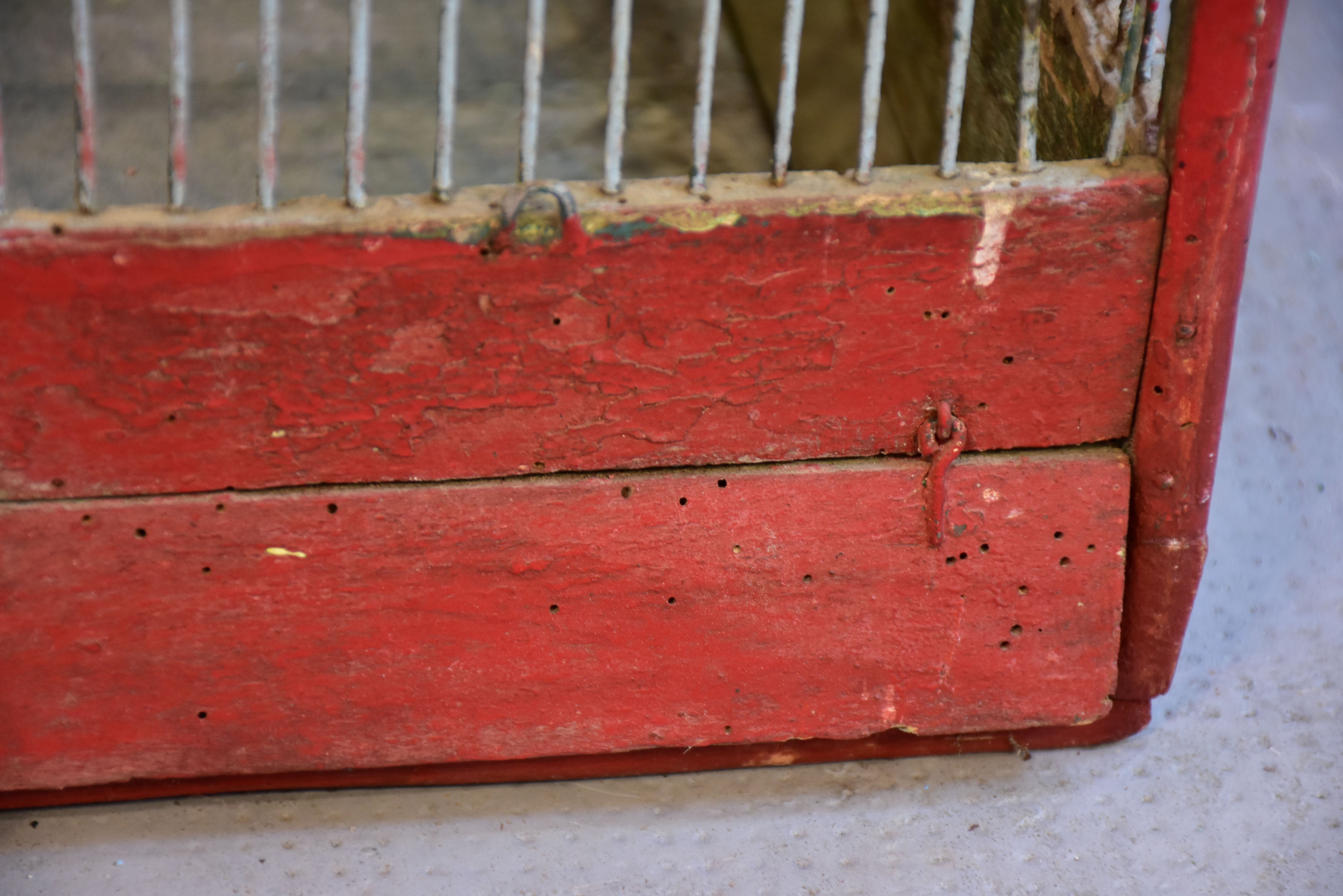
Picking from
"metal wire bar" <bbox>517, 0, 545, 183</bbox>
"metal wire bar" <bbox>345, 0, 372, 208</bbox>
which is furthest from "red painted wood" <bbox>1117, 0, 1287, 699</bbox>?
"metal wire bar" <bbox>345, 0, 372, 208</bbox>

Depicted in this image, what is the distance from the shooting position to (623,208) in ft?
5.17

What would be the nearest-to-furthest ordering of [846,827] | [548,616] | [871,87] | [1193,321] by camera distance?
[871,87], [1193,321], [548,616], [846,827]

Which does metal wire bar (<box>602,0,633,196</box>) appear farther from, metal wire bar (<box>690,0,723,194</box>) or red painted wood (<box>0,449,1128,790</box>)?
red painted wood (<box>0,449,1128,790</box>)

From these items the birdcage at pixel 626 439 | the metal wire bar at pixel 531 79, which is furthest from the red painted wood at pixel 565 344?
the metal wire bar at pixel 531 79

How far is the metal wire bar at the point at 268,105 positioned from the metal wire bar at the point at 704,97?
20.2 inches

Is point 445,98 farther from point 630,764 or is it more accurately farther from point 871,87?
point 630,764

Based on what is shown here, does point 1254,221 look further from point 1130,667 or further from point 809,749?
point 809,749

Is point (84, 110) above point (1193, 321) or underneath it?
above

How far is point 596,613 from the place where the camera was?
1833 mm

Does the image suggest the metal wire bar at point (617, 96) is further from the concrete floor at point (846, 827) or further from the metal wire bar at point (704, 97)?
the concrete floor at point (846, 827)

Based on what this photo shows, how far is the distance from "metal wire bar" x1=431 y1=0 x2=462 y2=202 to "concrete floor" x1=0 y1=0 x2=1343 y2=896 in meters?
1.01

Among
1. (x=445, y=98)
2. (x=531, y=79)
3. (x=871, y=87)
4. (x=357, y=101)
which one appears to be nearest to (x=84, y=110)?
(x=357, y=101)

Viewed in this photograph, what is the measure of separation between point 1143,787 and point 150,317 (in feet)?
5.50

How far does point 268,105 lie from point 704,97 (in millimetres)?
535
